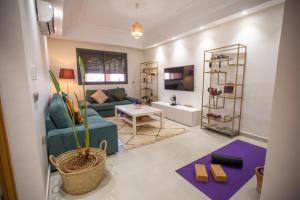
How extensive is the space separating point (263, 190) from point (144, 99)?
5167mm

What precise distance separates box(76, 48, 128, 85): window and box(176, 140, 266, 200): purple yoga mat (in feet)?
14.5

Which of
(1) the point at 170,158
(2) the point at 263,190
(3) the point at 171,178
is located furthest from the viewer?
(1) the point at 170,158

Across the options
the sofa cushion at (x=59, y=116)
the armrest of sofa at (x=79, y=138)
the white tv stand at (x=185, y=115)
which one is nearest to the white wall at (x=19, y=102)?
the armrest of sofa at (x=79, y=138)

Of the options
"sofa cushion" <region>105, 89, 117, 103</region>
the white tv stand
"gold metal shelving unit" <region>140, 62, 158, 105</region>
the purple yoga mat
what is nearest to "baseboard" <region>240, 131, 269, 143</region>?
the purple yoga mat

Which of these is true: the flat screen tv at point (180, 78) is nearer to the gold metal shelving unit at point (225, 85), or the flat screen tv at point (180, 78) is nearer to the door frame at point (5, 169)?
the gold metal shelving unit at point (225, 85)

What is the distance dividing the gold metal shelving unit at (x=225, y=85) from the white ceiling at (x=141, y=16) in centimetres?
78

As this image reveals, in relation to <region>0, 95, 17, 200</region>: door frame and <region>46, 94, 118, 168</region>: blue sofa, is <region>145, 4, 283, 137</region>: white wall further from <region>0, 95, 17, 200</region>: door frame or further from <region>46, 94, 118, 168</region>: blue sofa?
<region>0, 95, 17, 200</region>: door frame

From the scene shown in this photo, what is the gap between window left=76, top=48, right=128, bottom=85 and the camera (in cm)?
504

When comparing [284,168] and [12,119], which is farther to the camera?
[12,119]

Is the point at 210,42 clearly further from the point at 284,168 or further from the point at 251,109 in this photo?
the point at 284,168

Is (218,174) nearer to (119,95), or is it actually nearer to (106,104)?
(106,104)

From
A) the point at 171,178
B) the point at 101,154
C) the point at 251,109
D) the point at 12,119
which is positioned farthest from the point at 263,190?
the point at 251,109

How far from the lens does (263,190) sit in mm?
1117

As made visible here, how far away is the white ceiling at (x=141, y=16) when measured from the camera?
3.03 m
